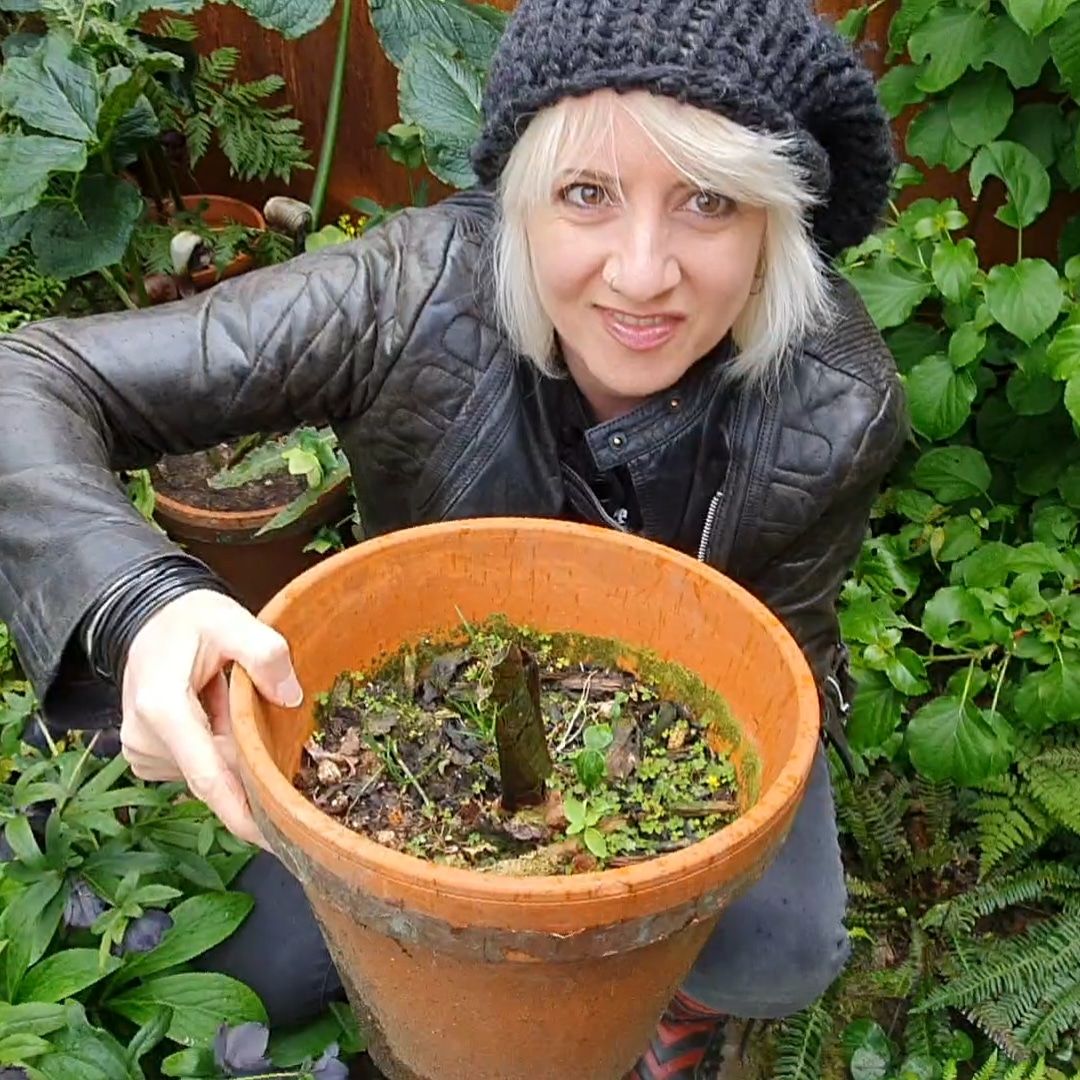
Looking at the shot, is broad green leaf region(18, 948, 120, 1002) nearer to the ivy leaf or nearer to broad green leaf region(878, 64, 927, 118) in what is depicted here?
the ivy leaf

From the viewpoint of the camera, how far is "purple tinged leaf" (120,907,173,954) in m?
1.45

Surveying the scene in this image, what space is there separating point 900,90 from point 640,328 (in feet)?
4.45

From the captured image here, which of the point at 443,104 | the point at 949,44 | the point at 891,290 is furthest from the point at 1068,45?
the point at 443,104

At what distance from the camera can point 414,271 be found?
148cm

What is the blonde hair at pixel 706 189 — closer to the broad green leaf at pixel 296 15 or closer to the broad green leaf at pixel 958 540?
the broad green leaf at pixel 958 540

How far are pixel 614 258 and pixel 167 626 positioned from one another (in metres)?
0.58

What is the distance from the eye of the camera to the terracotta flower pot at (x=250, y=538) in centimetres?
236

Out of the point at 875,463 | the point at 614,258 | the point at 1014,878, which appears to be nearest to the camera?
the point at 614,258

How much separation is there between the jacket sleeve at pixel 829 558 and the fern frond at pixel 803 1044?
436 mm

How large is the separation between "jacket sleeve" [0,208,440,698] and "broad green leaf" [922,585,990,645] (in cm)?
122

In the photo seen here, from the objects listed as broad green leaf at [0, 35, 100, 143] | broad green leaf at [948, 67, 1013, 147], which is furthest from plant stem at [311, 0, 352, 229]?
broad green leaf at [948, 67, 1013, 147]

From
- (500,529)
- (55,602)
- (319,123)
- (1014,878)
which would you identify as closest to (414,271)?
(500,529)

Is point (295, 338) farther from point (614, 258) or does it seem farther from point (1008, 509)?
point (1008, 509)

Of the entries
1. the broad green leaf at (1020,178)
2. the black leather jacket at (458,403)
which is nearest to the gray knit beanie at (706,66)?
the black leather jacket at (458,403)
